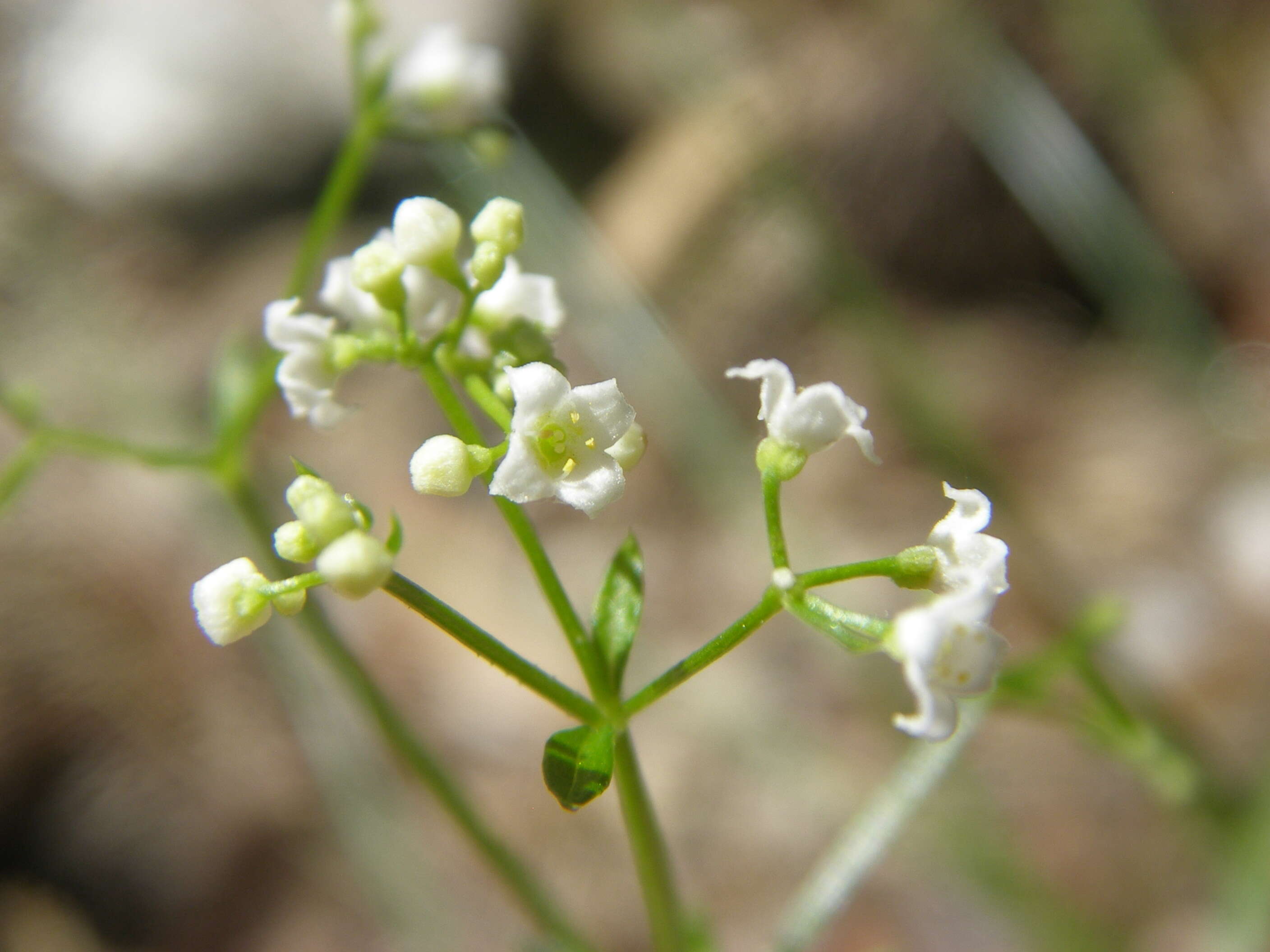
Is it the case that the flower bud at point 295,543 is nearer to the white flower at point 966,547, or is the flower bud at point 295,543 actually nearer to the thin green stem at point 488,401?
the thin green stem at point 488,401

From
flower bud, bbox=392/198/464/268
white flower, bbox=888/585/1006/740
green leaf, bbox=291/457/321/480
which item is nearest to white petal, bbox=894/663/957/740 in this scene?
white flower, bbox=888/585/1006/740

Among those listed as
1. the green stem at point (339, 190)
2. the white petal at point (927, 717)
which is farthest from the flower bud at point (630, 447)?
the green stem at point (339, 190)

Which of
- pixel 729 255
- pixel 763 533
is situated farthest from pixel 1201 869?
pixel 729 255

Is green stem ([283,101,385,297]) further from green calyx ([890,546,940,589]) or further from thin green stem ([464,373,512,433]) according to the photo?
green calyx ([890,546,940,589])

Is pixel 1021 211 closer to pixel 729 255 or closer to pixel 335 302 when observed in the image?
pixel 729 255

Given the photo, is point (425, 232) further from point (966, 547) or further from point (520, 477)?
point (966, 547)
